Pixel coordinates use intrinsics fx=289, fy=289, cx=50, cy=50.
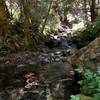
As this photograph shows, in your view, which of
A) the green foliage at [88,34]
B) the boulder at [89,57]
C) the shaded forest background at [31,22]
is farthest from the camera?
the green foliage at [88,34]

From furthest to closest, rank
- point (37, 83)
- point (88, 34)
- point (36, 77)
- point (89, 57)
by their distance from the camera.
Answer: point (88, 34) → point (36, 77) → point (37, 83) → point (89, 57)

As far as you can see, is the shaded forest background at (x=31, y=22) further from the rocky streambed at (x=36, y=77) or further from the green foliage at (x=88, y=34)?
the rocky streambed at (x=36, y=77)

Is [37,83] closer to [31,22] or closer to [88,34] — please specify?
[31,22]

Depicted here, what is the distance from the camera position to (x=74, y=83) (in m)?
7.40

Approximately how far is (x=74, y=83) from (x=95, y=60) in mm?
1010

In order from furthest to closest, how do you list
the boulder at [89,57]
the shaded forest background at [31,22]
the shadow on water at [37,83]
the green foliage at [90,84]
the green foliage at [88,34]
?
1. the green foliage at [88,34]
2. the shaded forest background at [31,22]
3. the shadow on water at [37,83]
4. the boulder at [89,57]
5. the green foliage at [90,84]

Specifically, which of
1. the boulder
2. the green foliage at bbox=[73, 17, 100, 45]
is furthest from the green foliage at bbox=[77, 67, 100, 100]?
the green foliage at bbox=[73, 17, 100, 45]

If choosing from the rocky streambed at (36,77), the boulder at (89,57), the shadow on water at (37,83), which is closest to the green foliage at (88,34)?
the rocky streambed at (36,77)

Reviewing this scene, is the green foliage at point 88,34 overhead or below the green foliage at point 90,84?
overhead

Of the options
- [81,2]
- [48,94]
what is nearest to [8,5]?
[81,2]

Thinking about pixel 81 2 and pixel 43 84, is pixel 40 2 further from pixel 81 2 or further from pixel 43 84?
pixel 43 84

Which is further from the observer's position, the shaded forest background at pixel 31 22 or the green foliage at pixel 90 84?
the shaded forest background at pixel 31 22

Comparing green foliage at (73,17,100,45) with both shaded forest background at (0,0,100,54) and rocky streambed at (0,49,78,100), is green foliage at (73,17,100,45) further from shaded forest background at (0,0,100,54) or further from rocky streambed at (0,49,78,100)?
rocky streambed at (0,49,78,100)

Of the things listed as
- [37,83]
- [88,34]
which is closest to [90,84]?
[37,83]
